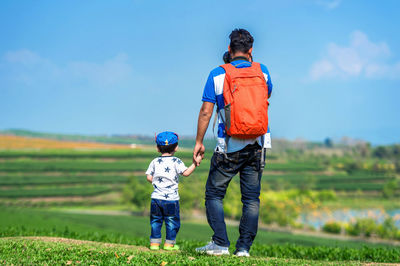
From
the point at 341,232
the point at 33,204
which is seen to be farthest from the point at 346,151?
the point at 33,204

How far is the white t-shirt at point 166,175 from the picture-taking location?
6684mm

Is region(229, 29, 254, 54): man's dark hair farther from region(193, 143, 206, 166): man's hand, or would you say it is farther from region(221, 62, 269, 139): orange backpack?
region(193, 143, 206, 166): man's hand

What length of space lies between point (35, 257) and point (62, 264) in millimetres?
516

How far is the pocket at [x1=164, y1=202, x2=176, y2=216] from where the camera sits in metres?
6.76

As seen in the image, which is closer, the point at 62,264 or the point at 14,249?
the point at 62,264

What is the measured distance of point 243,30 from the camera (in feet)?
19.8

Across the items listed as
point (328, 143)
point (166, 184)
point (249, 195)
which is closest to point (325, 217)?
point (166, 184)

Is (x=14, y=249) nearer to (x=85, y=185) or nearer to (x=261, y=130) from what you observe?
(x=261, y=130)

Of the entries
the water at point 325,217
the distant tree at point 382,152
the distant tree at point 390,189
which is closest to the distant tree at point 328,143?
the distant tree at point 382,152

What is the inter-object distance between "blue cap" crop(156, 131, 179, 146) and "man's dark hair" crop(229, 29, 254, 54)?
4.96 ft

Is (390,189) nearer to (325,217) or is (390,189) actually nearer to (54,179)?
(325,217)

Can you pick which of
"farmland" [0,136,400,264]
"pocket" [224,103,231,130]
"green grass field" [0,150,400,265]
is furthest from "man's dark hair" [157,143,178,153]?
"farmland" [0,136,400,264]

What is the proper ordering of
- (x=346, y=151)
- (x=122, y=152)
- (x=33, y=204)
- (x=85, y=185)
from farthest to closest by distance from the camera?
(x=346, y=151) < (x=122, y=152) < (x=85, y=185) < (x=33, y=204)

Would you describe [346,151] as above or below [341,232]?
above
